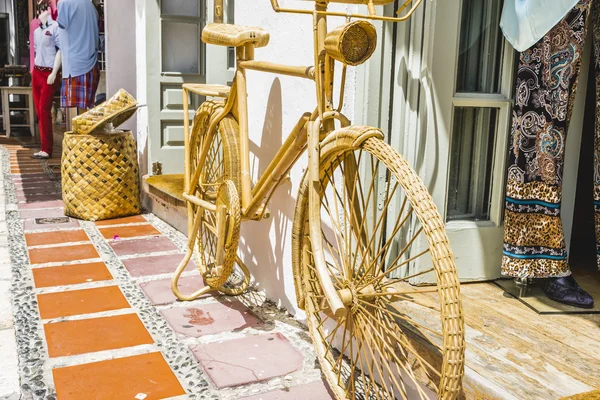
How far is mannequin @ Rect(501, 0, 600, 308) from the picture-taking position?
204cm

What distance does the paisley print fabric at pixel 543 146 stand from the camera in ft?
6.72

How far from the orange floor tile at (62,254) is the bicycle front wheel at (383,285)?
1.68 m

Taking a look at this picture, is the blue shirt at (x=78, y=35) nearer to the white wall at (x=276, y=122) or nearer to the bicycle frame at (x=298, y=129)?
the white wall at (x=276, y=122)

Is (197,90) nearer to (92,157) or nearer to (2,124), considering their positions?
(92,157)

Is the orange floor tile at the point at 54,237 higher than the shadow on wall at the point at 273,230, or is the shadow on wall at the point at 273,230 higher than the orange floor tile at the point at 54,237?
the shadow on wall at the point at 273,230

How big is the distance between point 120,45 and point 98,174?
1325mm

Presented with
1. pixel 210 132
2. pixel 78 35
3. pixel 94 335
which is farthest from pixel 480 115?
pixel 78 35

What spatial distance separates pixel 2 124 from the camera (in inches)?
405

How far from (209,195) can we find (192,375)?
97 centimetres

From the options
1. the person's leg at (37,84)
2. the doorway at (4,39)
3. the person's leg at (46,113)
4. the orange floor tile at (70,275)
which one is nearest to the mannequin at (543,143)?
the orange floor tile at (70,275)

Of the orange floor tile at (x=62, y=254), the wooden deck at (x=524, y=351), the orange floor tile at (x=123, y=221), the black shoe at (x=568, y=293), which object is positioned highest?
the black shoe at (x=568, y=293)

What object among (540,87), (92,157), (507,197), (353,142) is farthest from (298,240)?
(92,157)

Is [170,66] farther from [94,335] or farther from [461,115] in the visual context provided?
[461,115]

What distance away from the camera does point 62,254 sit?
334 centimetres
